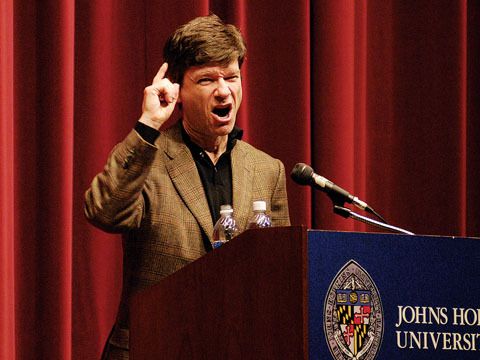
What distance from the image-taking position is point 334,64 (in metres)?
2.76

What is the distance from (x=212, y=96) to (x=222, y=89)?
0.03 metres

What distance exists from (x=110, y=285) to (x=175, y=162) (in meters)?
0.77

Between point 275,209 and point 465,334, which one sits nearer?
point 465,334

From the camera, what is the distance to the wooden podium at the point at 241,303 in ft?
3.65

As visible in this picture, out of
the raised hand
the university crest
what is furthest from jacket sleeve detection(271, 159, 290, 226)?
the university crest

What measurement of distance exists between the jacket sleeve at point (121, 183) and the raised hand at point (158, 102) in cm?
6

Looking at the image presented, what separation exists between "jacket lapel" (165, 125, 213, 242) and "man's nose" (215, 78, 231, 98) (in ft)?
0.53

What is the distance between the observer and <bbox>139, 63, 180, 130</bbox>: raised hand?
162 cm

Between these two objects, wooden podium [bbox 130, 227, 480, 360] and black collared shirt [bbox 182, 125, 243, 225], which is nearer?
wooden podium [bbox 130, 227, 480, 360]

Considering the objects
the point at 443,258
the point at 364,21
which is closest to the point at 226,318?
the point at 443,258

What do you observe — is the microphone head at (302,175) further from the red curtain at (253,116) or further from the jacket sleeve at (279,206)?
the red curtain at (253,116)

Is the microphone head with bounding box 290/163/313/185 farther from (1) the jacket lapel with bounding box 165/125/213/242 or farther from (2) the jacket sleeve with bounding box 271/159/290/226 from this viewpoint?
(2) the jacket sleeve with bounding box 271/159/290/226

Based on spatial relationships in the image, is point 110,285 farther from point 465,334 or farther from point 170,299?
point 465,334

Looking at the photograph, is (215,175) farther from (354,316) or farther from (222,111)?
(354,316)
